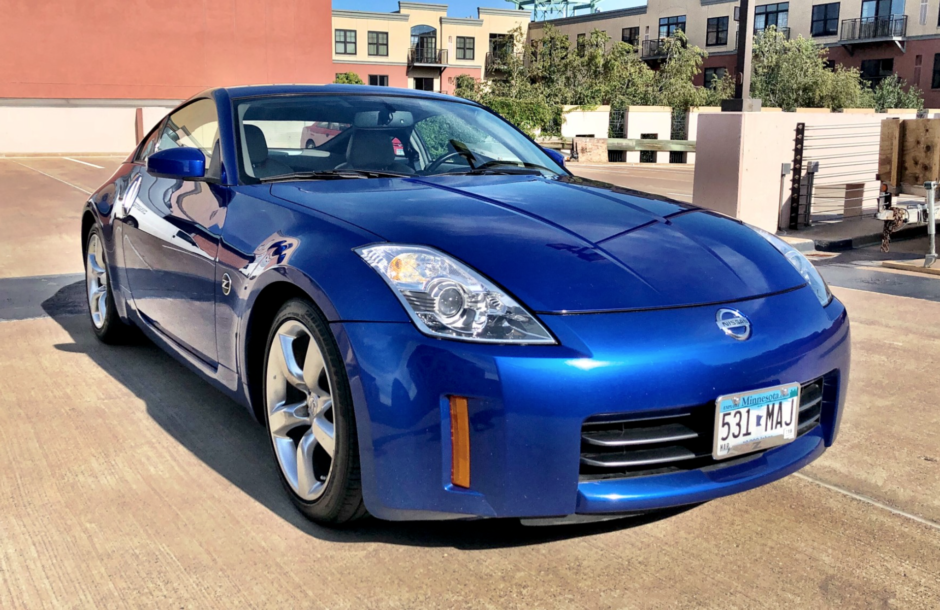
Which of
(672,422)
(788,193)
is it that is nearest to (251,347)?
(672,422)

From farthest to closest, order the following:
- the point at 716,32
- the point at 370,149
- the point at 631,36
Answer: the point at 631,36 → the point at 716,32 → the point at 370,149

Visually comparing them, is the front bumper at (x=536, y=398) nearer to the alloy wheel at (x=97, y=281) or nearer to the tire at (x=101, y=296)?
the tire at (x=101, y=296)

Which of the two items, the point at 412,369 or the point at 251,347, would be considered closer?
the point at 412,369

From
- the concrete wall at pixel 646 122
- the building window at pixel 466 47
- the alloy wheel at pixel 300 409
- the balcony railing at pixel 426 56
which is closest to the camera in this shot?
the alloy wheel at pixel 300 409

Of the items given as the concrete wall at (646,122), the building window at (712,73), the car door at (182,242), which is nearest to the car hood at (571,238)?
the car door at (182,242)

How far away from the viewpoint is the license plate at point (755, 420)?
236 centimetres

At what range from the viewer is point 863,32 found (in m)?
50.0

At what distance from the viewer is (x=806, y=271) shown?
302 cm

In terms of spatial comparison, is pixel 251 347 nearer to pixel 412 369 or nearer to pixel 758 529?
pixel 412 369

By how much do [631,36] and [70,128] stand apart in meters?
40.0

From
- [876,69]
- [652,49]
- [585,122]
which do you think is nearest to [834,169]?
[585,122]

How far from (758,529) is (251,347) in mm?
1713

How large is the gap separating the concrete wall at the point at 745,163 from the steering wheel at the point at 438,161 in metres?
6.51

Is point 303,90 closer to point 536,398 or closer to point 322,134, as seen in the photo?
point 322,134
